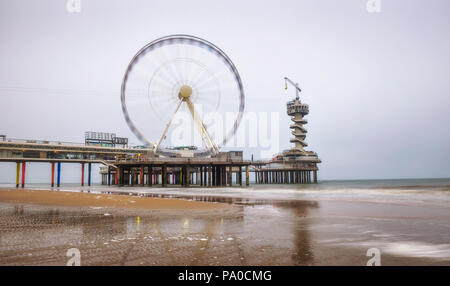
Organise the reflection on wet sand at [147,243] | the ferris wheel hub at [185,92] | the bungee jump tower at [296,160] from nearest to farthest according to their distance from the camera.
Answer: the reflection on wet sand at [147,243] → the ferris wheel hub at [185,92] → the bungee jump tower at [296,160]

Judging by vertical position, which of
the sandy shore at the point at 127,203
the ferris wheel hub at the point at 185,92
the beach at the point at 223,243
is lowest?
the sandy shore at the point at 127,203

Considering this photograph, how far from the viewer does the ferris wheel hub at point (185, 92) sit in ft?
138

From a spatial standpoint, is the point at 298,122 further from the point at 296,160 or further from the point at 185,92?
the point at 185,92

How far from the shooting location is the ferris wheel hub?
4219 cm

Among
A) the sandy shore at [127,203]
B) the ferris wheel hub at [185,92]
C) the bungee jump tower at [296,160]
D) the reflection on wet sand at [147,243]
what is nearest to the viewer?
the reflection on wet sand at [147,243]

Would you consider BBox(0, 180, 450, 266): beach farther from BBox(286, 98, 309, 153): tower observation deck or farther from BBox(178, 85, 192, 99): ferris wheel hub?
BBox(286, 98, 309, 153): tower observation deck

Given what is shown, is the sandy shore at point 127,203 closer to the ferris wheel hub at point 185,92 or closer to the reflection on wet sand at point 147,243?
the reflection on wet sand at point 147,243

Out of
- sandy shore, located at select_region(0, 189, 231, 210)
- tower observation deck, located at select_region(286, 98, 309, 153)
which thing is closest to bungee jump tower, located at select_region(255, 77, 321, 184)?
tower observation deck, located at select_region(286, 98, 309, 153)

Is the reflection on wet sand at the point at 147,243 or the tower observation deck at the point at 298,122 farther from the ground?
the tower observation deck at the point at 298,122

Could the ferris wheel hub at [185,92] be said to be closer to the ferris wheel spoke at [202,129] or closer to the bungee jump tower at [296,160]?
the ferris wheel spoke at [202,129]

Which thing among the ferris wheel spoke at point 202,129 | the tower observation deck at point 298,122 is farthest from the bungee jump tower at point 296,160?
the ferris wheel spoke at point 202,129

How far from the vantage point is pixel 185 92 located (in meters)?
42.2

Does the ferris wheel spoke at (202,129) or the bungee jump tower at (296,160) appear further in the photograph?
the bungee jump tower at (296,160)
